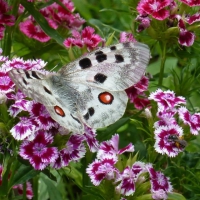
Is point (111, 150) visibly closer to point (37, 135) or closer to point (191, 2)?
point (37, 135)

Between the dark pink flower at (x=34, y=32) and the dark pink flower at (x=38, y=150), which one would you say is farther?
the dark pink flower at (x=34, y=32)

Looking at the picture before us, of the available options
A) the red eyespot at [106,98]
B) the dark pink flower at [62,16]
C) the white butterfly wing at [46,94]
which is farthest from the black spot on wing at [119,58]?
the dark pink flower at [62,16]

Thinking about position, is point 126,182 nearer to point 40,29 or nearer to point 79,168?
point 79,168

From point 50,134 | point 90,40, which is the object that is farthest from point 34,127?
point 90,40

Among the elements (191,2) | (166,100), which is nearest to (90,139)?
(166,100)

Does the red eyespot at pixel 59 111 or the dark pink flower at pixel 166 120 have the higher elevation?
the red eyespot at pixel 59 111

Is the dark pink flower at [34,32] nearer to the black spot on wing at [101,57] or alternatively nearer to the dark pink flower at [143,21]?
the dark pink flower at [143,21]

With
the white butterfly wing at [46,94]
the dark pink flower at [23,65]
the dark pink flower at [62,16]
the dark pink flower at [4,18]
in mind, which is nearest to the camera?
the white butterfly wing at [46,94]

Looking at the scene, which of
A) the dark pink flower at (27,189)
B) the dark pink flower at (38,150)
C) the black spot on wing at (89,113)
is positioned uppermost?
the black spot on wing at (89,113)
